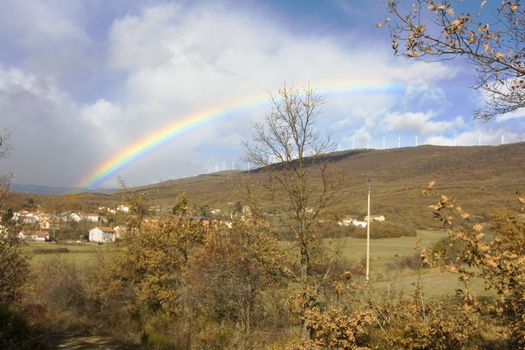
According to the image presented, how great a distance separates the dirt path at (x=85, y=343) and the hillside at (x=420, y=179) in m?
31.2

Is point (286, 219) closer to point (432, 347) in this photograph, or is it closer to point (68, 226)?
point (432, 347)

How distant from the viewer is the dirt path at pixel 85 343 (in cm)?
2150

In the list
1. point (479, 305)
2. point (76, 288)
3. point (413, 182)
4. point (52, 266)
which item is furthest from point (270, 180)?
point (413, 182)

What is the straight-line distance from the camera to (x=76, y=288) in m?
30.8

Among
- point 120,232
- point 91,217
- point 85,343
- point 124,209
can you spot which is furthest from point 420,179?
point 85,343

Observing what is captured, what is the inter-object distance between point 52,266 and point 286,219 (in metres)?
26.2

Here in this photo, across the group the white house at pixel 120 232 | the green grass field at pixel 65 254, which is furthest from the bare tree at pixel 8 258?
the white house at pixel 120 232

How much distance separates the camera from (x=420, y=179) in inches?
4953

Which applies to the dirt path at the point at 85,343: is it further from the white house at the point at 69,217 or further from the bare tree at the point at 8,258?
the white house at the point at 69,217

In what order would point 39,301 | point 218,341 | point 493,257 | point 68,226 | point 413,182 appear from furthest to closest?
point 413,182
point 68,226
point 39,301
point 218,341
point 493,257

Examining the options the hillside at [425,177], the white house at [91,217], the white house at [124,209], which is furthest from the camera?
the white house at [91,217]

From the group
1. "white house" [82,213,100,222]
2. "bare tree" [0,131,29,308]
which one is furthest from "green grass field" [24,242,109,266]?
"white house" [82,213,100,222]

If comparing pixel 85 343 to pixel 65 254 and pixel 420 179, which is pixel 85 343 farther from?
pixel 420 179

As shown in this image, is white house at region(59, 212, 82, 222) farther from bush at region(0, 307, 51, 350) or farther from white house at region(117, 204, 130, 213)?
bush at region(0, 307, 51, 350)
